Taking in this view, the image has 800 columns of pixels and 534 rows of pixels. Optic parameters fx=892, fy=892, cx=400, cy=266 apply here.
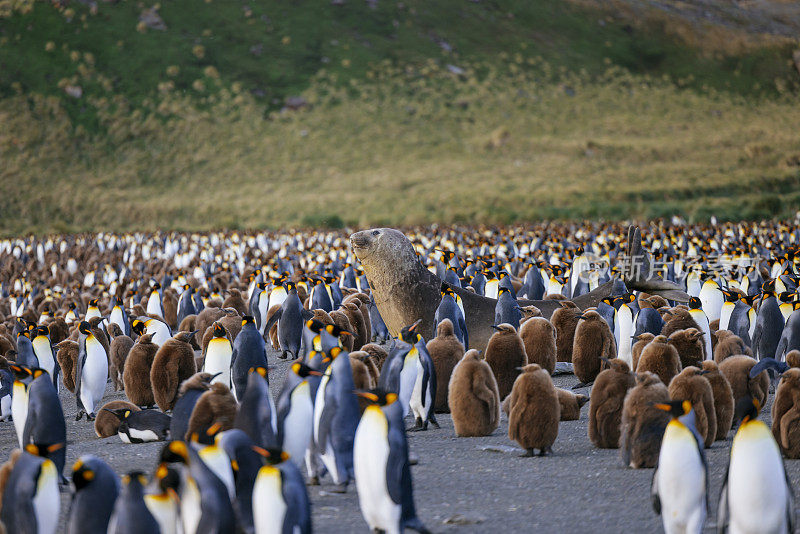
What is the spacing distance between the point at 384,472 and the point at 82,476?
1475 mm

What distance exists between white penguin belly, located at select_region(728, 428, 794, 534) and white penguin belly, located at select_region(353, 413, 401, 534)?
5.50 feet

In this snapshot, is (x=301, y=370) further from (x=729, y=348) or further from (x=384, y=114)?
(x=384, y=114)

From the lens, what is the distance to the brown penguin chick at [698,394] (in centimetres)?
591

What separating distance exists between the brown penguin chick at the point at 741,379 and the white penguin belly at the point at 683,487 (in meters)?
2.40

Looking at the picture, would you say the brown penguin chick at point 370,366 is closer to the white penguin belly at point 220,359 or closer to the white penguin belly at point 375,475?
the white penguin belly at point 220,359

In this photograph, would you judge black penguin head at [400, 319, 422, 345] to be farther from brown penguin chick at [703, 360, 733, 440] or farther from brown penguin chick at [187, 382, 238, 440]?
brown penguin chick at [703, 360, 733, 440]

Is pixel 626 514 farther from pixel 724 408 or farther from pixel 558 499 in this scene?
pixel 724 408

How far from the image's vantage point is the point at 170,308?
48.3 feet

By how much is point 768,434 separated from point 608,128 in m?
59.7

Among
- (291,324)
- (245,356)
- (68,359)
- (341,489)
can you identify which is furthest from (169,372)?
(291,324)

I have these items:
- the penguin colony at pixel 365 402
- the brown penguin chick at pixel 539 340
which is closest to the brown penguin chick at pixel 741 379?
the penguin colony at pixel 365 402

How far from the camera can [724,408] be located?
6371mm

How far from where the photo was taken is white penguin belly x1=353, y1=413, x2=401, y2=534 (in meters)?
4.57

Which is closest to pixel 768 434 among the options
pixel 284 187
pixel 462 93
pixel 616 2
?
pixel 284 187
